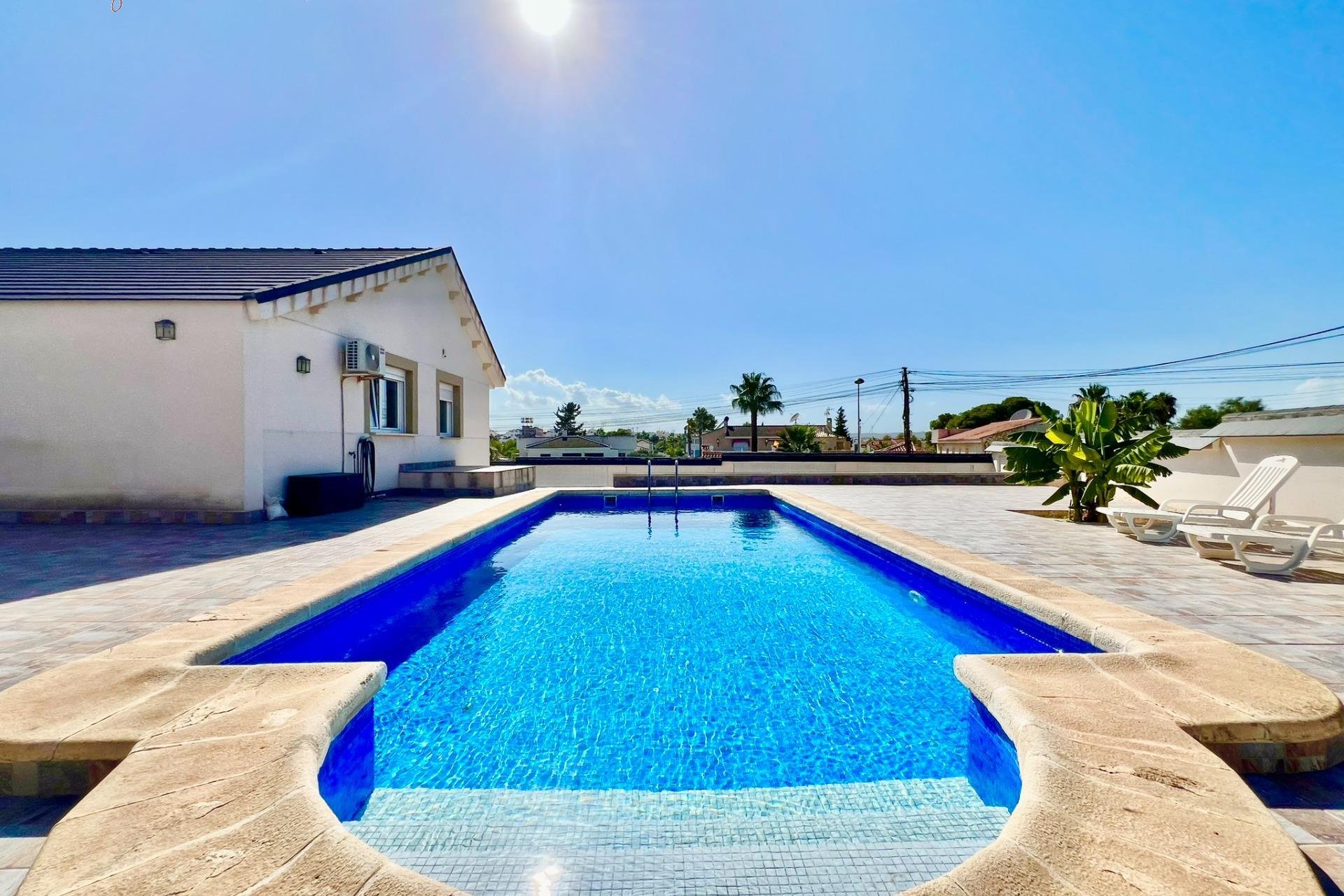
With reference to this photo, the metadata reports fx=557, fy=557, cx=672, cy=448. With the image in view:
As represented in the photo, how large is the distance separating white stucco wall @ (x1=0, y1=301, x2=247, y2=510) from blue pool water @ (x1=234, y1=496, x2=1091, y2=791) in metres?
4.09

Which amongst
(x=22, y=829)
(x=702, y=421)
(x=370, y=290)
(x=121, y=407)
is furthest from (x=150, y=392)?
(x=702, y=421)

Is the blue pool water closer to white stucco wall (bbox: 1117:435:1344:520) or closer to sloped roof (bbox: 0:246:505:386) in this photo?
sloped roof (bbox: 0:246:505:386)

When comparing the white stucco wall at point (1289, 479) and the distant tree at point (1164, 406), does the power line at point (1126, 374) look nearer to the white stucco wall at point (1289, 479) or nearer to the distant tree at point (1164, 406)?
the distant tree at point (1164, 406)

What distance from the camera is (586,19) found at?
10.1m

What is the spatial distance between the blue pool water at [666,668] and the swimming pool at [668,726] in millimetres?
18

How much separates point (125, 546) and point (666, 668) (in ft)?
21.1

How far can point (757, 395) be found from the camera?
51.2 metres

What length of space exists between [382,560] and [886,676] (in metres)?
4.45

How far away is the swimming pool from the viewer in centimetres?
212

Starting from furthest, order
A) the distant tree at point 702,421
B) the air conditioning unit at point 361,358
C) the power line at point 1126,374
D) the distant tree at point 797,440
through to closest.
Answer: the distant tree at point 702,421, the distant tree at point 797,440, the power line at point 1126,374, the air conditioning unit at point 361,358

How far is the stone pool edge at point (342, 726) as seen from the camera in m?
1.35

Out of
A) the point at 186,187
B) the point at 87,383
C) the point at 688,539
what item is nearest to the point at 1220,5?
the point at 688,539

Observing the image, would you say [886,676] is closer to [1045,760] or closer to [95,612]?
[1045,760]

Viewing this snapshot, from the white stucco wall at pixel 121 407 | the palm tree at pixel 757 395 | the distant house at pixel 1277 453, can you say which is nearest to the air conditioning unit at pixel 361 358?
the white stucco wall at pixel 121 407
